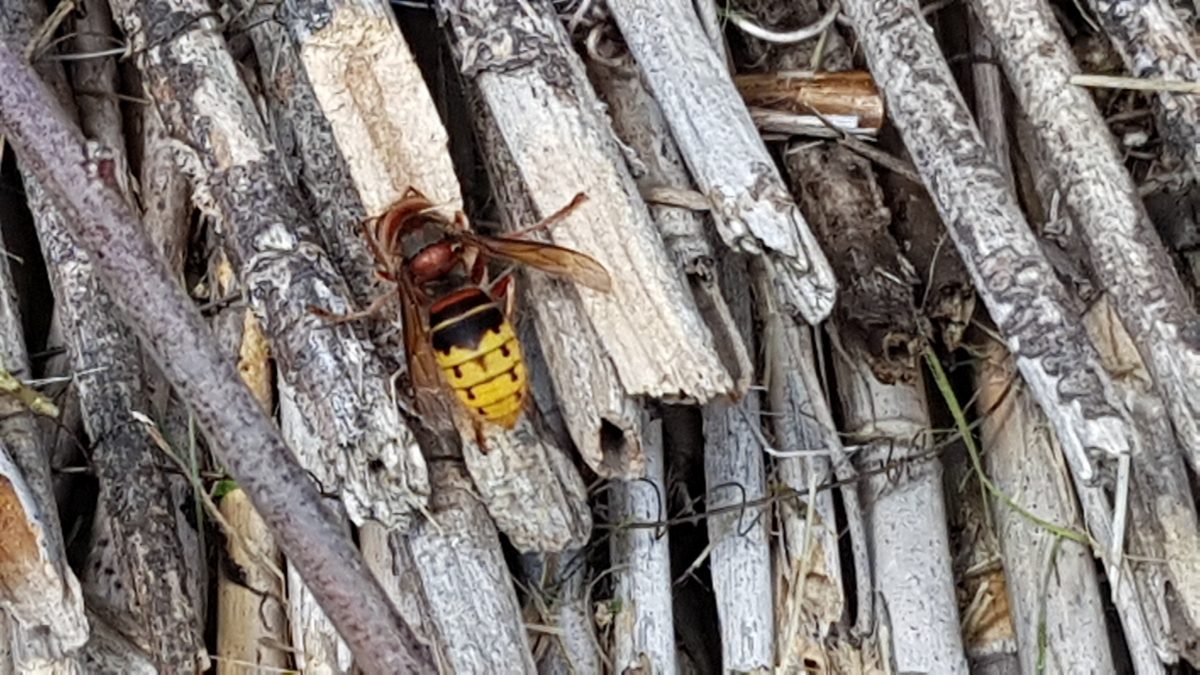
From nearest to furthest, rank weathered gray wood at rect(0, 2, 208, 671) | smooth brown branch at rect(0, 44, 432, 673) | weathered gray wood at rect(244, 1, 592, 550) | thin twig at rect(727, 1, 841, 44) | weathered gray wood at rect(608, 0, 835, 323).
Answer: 1. smooth brown branch at rect(0, 44, 432, 673)
2. weathered gray wood at rect(608, 0, 835, 323)
3. weathered gray wood at rect(244, 1, 592, 550)
4. weathered gray wood at rect(0, 2, 208, 671)
5. thin twig at rect(727, 1, 841, 44)

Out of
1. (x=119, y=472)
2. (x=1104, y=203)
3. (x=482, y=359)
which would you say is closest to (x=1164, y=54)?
(x=1104, y=203)

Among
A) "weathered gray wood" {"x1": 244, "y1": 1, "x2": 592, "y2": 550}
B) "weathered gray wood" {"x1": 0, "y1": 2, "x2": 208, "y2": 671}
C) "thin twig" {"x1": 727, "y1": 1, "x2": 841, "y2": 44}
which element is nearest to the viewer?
"weathered gray wood" {"x1": 244, "y1": 1, "x2": 592, "y2": 550}

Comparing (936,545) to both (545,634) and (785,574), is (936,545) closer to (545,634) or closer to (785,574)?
(785,574)

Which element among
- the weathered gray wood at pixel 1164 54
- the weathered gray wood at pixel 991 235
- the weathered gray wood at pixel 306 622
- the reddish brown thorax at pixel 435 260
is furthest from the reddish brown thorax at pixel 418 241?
the weathered gray wood at pixel 1164 54

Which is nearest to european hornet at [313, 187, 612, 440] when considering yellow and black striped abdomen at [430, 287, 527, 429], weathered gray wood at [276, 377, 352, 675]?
yellow and black striped abdomen at [430, 287, 527, 429]

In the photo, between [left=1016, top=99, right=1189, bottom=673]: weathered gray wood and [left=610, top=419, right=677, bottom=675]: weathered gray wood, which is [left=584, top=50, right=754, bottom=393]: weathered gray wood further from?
[left=1016, top=99, right=1189, bottom=673]: weathered gray wood

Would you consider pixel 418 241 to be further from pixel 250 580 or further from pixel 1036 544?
pixel 1036 544

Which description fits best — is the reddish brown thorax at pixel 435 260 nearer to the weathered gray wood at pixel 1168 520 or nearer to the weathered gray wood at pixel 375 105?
the weathered gray wood at pixel 375 105
